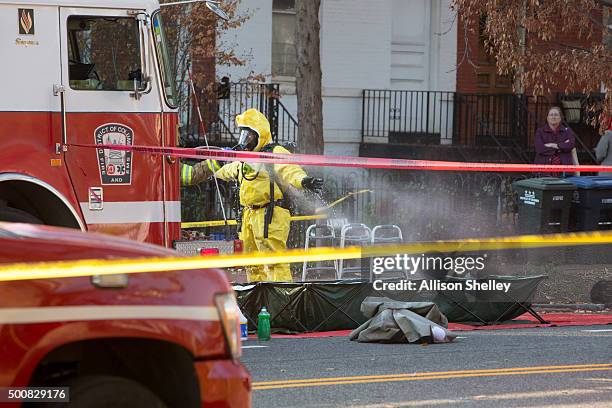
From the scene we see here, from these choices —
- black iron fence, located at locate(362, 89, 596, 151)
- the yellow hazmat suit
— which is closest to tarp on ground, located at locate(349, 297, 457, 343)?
the yellow hazmat suit

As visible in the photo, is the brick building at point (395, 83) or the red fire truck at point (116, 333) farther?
the brick building at point (395, 83)

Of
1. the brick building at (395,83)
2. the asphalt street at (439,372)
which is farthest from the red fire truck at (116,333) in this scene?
the brick building at (395,83)

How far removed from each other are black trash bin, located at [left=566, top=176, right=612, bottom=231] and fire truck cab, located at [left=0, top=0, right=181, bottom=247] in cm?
701

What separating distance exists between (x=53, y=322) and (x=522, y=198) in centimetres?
1214

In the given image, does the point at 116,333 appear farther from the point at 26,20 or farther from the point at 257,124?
the point at 257,124

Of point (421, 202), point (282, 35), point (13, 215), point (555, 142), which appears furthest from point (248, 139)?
point (282, 35)

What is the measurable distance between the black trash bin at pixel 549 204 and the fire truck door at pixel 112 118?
669cm

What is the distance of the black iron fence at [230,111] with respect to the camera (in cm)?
1908

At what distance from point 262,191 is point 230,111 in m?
8.40

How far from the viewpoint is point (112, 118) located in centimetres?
985

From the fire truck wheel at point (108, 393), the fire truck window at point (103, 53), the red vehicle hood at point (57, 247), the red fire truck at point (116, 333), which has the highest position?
the fire truck window at point (103, 53)

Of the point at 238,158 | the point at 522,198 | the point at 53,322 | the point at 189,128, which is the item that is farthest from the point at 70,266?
the point at 189,128

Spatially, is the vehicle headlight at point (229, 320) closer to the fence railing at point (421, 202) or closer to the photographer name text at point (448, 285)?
the photographer name text at point (448, 285)

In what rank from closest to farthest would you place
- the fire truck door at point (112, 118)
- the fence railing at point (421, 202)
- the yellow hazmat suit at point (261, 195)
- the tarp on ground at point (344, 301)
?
the fire truck door at point (112, 118), the tarp on ground at point (344, 301), the yellow hazmat suit at point (261, 195), the fence railing at point (421, 202)
